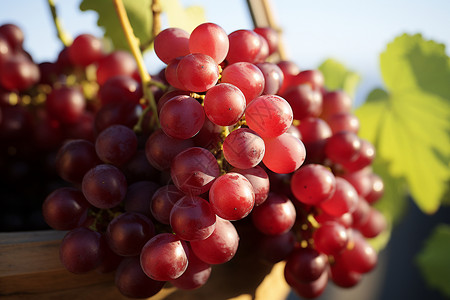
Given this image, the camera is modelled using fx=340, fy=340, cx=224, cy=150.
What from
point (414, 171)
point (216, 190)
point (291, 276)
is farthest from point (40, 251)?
point (414, 171)

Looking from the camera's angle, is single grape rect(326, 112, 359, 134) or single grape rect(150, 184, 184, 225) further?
single grape rect(326, 112, 359, 134)

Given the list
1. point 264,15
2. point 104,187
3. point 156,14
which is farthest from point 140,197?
point 264,15

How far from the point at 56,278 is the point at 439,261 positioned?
0.93m

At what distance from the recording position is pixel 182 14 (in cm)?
53

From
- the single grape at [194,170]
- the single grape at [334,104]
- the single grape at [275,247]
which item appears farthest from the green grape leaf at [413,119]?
the single grape at [194,170]

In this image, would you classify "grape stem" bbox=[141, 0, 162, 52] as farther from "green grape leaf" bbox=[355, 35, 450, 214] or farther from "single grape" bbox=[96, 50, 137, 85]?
"green grape leaf" bbox=[355, 35, 450, 214]

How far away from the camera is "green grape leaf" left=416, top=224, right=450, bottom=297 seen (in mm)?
881

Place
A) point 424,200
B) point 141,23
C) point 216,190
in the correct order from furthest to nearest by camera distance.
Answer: point 424,200, point 141,23, point 216,190

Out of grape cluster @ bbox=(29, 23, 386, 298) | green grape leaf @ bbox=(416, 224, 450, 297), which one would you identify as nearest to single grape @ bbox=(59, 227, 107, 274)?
grape cluster @ bbox=(29, 23, 386, 298)

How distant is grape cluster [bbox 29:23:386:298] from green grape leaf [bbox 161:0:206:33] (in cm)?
12

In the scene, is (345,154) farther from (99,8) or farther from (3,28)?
(3,28)

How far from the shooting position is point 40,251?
0.34 meters

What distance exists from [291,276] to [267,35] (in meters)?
0.33

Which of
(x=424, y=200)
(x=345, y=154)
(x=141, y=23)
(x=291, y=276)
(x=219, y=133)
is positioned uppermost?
(x=141, y=23)
